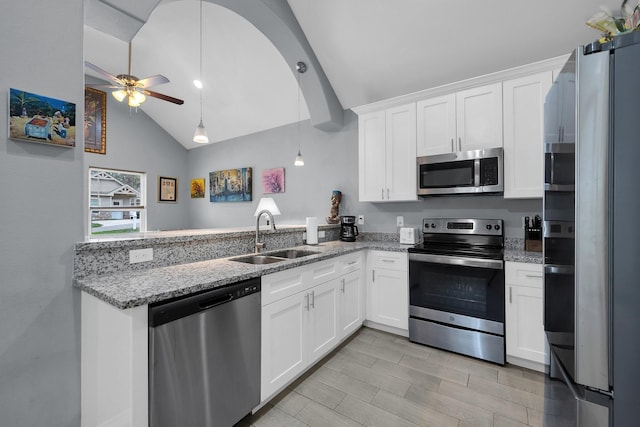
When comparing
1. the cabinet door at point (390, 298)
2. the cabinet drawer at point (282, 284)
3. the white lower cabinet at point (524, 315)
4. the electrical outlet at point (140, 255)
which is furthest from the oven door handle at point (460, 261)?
the electrical outlet at point (140, 255)

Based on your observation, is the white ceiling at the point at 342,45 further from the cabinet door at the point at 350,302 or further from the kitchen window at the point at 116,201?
the cabinet door at the point at 350,302

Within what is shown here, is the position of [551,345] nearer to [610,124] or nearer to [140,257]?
[610,124]

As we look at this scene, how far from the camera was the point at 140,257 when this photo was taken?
5.31 ft

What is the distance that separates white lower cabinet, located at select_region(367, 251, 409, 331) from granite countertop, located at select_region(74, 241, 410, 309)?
1.19 meters

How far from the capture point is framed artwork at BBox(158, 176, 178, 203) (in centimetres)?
573

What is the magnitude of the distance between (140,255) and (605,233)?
Answer: 2.08 m

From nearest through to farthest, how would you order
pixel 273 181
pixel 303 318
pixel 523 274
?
1. pixel 303 318
2. pixel 523 274
3. pixel 273 181

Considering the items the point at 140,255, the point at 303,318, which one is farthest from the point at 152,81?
the point at 303,318

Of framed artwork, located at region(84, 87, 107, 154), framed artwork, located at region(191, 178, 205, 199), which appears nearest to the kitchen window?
framed artwork, located at region(84, 87, 107, 154)

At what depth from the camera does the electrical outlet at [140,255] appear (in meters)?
1.58

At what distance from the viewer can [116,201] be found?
5191 mm

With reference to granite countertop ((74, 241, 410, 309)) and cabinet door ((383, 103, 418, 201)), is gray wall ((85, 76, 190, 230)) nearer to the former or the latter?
granite countertop ((74, 241, 410, 309))

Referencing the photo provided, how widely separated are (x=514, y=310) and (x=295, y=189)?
3141mm

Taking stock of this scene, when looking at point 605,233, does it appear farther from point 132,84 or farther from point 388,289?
point 132,84
